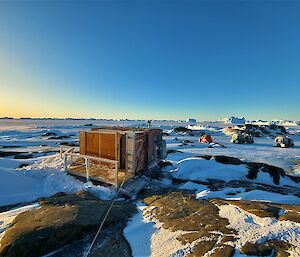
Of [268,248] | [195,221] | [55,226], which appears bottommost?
[55,226]

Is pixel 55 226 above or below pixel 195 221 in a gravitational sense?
below

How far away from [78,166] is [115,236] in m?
8.48

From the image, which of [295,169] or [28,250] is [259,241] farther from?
[295,169]

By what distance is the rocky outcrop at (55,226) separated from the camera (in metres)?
4.54

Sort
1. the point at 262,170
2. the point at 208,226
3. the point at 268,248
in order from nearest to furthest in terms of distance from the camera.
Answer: the point at 268,248
the point at 208,226
the point at 262,170

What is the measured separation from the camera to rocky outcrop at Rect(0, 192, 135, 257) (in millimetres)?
4543

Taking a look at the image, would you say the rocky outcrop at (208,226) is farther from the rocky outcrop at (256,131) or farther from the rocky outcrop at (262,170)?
the rocky outcrop at (256,131)

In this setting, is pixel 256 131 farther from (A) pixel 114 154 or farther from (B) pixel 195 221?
(B) pixel 195 221

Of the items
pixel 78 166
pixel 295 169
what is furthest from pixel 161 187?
pixel 295 169

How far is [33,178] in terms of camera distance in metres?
11.6

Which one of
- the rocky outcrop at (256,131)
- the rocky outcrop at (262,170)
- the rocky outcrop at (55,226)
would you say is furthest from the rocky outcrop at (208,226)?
the rocky outcrop at (256,131)

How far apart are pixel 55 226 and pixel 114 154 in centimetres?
684

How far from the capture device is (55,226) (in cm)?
513

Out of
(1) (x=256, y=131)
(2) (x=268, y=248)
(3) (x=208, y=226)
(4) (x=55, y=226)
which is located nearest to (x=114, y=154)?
(4) (x=55, y=226)
